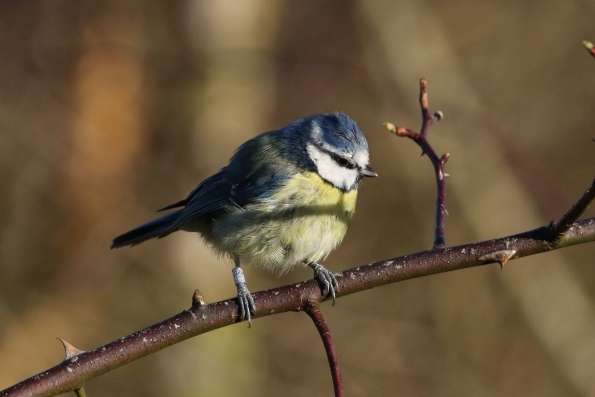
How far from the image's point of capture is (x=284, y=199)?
3604mm

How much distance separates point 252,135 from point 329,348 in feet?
18.5

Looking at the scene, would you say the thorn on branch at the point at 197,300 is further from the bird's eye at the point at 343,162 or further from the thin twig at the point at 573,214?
the bird's eye at the point at 343,162

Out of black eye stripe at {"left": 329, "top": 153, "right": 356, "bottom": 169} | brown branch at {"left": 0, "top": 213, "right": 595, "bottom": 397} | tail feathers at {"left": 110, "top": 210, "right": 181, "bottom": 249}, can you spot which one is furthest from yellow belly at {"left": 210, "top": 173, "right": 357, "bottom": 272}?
brown branch at {"left": 0, "top": 213, "right": 595, "bottom": 397}

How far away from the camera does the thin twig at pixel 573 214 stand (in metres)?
2.00

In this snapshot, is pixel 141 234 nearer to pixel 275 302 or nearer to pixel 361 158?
pixel 361 158

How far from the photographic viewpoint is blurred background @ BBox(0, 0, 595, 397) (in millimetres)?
7309

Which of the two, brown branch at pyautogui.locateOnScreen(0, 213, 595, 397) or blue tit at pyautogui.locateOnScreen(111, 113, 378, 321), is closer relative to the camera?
brown branch at pyautogui.locateOnScreen(0, 213, 595, 397)

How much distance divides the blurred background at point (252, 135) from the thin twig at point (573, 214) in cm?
484

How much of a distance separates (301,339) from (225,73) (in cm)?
317

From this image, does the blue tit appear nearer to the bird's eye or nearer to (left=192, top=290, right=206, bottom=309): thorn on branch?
the bird's eye

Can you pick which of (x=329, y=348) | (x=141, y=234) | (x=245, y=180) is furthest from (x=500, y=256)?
(x=141, y=234)

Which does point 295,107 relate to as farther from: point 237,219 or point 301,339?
point 237,219

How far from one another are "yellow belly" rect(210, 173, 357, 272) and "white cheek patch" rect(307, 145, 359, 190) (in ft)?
0.12

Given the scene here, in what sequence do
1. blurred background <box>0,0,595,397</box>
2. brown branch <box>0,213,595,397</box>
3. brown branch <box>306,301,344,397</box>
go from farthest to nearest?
blurred background <box>0,0,595,397</box> < brown branch <box>0,213,595,397</box> < brown branch <box>306,301,344,397</box>
